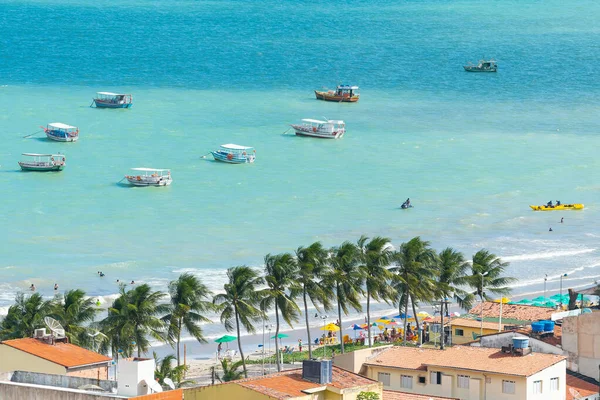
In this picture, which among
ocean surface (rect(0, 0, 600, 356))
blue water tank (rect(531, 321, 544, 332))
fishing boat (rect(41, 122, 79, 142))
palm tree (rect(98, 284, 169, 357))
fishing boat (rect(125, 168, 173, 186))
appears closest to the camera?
blue water tank (rect(531, 321, 544, 332))

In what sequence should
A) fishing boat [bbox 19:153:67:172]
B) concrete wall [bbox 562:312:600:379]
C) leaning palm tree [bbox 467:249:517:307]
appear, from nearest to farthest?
concrete wall [bbox 562:312:600:379], leaning palm tree [bbox 467:249:517:307], fishing boat [bbox 19:153:67:172]

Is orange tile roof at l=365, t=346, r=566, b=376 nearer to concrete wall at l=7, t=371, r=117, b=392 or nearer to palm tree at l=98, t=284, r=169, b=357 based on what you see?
concrete wall at l=7, t=371, r=117, b=392

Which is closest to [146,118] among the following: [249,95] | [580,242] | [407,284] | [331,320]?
[249,95]

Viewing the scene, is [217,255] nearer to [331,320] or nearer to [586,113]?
[331,320]

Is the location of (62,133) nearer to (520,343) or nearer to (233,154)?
(233,154)

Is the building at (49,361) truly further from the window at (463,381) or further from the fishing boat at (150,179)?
the fishing boat at (150,179)

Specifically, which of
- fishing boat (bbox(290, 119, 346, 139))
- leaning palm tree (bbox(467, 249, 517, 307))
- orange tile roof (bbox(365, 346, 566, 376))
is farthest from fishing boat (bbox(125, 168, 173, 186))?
orange tile roof (bbox(365, 346, 566, 376))

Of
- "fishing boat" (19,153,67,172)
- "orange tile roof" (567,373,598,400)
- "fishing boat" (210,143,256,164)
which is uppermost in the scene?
"fishing boat" (210,143,256,164)
